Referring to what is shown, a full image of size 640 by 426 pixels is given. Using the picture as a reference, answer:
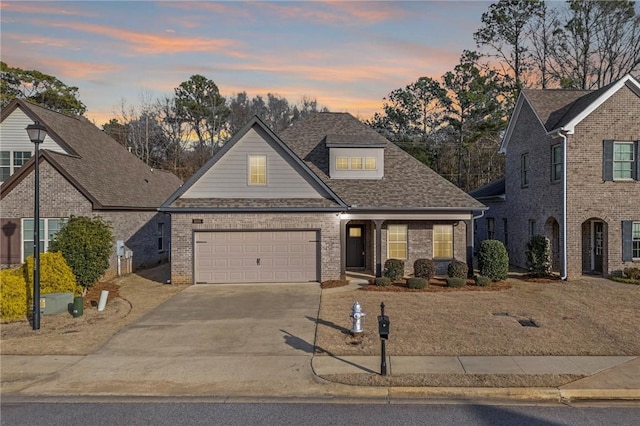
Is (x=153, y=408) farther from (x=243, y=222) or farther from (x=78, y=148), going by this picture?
(x=78, y=148)

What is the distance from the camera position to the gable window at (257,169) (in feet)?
57.9

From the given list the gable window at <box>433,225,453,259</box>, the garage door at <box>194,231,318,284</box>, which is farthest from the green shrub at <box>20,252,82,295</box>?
the gable window at <box>433,225,453,259</box>

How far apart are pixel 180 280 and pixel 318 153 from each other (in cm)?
889

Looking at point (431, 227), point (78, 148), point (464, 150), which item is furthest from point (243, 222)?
point (464, 150)

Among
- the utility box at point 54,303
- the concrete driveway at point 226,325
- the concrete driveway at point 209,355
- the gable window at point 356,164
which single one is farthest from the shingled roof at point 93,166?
the gable window at point 356,164

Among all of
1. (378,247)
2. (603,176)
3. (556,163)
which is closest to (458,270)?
(378,247)

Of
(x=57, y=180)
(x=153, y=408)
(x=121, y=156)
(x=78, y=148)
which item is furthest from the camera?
(x=121, y=156)

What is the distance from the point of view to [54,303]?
41.5 feet

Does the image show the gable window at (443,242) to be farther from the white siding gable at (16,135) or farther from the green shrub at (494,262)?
the white siding gable at (16,135)

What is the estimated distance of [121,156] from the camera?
25.0 m

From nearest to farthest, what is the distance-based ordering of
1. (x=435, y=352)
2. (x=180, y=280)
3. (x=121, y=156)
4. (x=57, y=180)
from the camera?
(x=435, y=352) → (x=180, y=280) → (x=57, y=180) → (x=121, y=156)

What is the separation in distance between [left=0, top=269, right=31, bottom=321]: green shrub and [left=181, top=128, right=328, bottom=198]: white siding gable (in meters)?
6.62

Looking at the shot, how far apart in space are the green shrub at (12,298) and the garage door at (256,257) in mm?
6096

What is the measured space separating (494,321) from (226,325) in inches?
289
